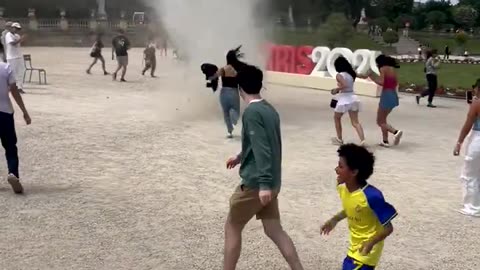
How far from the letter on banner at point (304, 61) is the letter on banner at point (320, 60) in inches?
8.7

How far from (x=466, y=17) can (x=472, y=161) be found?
73.2 m

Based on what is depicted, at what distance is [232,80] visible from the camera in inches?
435

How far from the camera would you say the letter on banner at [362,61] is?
19.6 m

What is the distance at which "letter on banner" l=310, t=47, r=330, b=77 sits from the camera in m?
20.7

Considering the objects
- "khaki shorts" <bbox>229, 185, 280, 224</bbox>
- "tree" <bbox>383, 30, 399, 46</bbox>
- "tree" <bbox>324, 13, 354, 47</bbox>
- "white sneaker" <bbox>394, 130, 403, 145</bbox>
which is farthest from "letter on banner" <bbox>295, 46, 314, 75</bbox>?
"tree" <bbox>383, 30, 399, 46</bbox>

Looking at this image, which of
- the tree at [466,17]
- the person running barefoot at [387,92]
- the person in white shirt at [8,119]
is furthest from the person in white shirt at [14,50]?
the tree at [466,17]

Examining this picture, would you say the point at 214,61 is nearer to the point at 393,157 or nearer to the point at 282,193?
the point at 393,157

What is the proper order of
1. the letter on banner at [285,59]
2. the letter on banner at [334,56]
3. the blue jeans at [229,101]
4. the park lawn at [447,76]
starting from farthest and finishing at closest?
the park lawn at [447,76] → the letter on banner at [285,59] → the letter on banner at [334,56] → the blue jeans at [229,101]

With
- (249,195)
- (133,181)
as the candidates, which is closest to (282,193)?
(133,181)

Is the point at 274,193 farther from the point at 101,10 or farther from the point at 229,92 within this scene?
the point at 101,10

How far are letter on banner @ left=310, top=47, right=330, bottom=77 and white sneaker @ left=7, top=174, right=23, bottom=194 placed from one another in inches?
564

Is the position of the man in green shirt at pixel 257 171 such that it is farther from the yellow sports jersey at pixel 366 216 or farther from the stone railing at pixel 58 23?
the stone railing at pixel 58 23

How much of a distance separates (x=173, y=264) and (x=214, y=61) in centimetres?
948

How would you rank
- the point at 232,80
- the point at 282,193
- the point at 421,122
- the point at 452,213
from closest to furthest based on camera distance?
the point at 452,213, the point at 282,193, the point at 232,80, the point at 421,122
